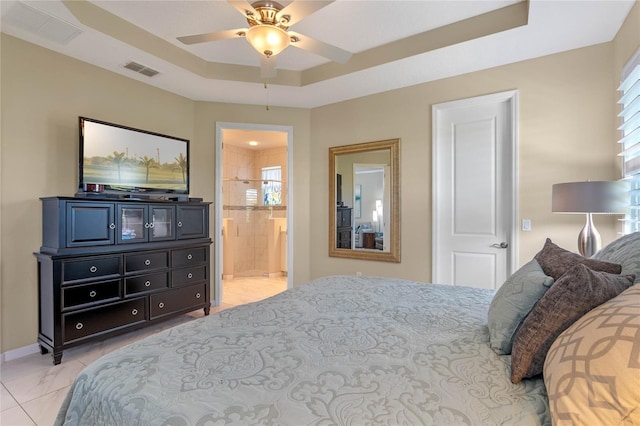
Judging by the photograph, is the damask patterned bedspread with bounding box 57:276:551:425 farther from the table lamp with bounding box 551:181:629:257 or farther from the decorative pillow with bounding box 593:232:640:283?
the table lamp with bounding box 551:181:629:257

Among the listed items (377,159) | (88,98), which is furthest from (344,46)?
(88,98)

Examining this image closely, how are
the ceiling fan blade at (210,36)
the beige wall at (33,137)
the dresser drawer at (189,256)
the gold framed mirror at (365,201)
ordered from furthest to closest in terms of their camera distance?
1. the gold framed mirror at (365,201)
2. the dresser drawer at (189,256)
3. the beige wall at (33,137)
4. the ceiling fan blade at (210,36)

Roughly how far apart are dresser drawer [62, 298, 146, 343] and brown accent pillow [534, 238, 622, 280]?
3.18 m

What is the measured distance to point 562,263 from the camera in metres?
1.28

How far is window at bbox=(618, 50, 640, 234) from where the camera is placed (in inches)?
84.7

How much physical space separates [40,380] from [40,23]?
2.65 m

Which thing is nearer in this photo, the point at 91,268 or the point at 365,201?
the point at 91,268

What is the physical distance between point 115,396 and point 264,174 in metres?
6.21

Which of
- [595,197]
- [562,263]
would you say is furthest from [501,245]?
[562,263]

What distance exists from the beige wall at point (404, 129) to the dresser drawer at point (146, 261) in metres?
0.73

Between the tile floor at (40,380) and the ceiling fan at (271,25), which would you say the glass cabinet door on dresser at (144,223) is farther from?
the ceiling fan at (271,25)

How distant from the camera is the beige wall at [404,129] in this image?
2656 mm

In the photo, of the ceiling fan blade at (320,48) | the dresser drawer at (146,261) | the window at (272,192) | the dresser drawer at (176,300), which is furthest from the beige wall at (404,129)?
the window at (272,192)

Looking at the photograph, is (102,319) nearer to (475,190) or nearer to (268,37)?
(268,37)
